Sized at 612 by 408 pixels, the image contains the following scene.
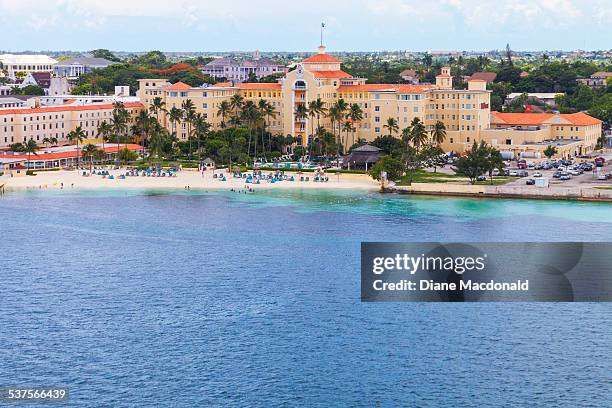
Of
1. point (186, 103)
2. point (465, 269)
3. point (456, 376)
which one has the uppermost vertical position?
point (186, 103)

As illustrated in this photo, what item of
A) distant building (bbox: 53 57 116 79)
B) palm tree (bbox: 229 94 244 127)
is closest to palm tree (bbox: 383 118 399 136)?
palm tree (bbox: 229 94 244 127)

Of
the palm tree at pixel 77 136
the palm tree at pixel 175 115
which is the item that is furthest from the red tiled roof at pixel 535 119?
the palm tree at pixel 77 136

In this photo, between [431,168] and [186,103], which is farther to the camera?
[186,103]

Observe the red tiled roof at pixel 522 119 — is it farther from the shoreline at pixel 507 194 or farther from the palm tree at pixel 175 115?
the palm tree at pixel 175 115

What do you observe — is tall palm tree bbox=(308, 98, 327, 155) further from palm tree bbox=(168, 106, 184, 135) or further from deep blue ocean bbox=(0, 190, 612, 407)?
deep blue ocean bbox=(0, 190, 612, 407)

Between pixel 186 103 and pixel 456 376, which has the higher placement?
pixel 186 103

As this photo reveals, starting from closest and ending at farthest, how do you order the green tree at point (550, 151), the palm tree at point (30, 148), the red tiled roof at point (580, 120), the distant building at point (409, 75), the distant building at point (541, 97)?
1. the palm tree at point (30, 148)
2. the green tree at point (550, 151)
3. the red tiled roof at point (580, 120)
4. the distant building at point (541, 97)
5. the distant building at point (409, 75)

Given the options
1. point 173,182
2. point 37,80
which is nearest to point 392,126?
point 173,182

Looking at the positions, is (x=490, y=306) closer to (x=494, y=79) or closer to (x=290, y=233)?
(x=290, y=233)

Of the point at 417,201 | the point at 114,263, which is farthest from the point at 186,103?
the point at 114,263
